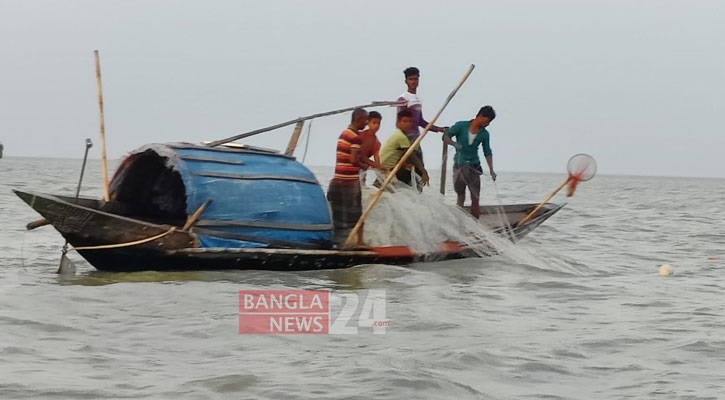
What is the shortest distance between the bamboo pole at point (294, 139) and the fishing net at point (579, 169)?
10.1 ft

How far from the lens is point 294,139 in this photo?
33.4ft

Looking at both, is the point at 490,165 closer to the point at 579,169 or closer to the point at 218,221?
the point at 579,169

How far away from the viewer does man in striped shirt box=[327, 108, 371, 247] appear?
9094 mm

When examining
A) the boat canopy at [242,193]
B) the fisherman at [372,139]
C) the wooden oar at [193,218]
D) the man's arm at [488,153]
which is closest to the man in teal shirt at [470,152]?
the man's arm at [488,153]

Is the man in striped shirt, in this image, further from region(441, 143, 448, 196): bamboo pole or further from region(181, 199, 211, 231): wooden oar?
region(441, 143, 448, 196): bamboo pole

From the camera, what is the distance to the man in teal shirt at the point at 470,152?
10508 millimetres

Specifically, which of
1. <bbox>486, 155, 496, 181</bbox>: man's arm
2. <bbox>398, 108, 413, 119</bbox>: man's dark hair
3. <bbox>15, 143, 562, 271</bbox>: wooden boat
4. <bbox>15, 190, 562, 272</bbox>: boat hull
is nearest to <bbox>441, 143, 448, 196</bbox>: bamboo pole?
<bbox>486, 155, 496, 181</bbox>: man's arm

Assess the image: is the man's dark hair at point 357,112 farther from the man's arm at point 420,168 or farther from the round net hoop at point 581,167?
the round net hoop at point 581,167

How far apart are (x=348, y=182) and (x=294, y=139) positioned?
1143 mm

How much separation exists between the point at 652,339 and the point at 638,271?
15.1ft

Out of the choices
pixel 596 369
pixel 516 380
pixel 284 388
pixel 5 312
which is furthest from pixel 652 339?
pixel 5 312

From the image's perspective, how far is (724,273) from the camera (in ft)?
35.5

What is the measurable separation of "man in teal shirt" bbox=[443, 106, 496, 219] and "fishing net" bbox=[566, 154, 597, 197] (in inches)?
36.3

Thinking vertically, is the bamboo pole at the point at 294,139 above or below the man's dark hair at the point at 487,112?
below
